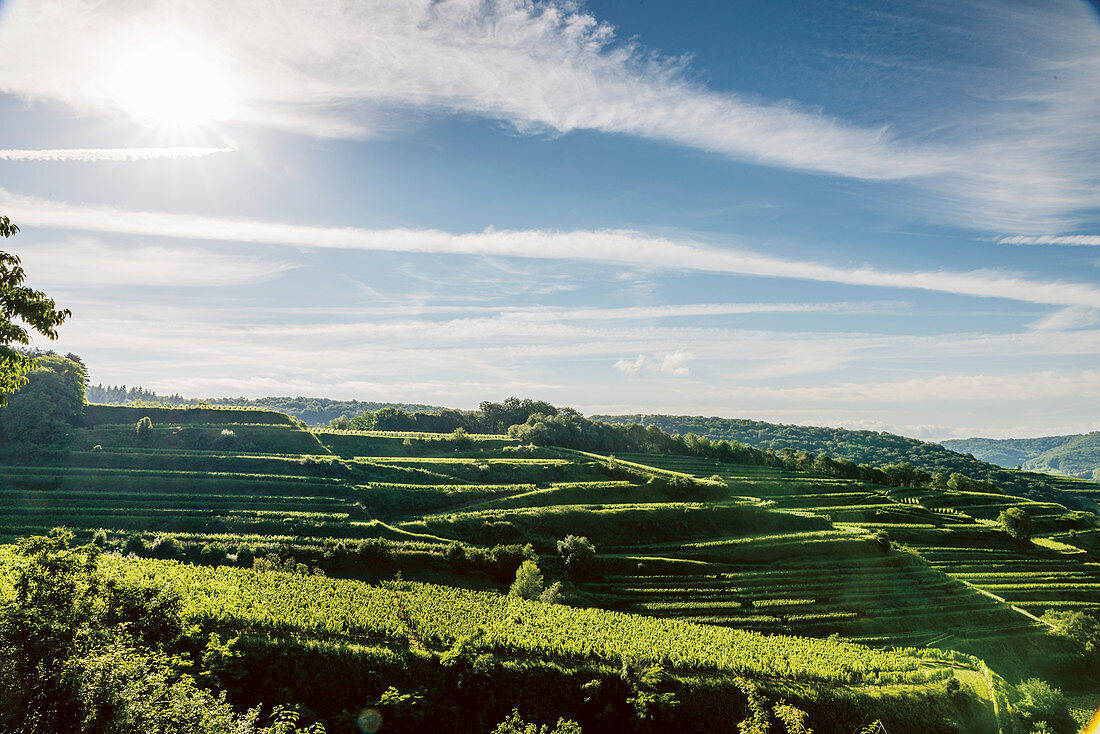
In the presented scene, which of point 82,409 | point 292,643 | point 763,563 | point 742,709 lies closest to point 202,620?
point 292,643

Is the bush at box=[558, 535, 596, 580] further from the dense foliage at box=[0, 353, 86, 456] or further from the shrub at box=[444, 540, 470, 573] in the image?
the dense foliage at box=[0, 353, 86, 456]

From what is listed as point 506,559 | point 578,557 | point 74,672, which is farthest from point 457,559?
point 74,672

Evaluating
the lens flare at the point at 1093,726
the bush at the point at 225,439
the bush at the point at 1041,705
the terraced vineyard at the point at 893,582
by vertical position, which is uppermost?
the bush at the point at 225,439

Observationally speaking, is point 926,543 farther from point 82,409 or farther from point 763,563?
point 82,409

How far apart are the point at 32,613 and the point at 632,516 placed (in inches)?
2846

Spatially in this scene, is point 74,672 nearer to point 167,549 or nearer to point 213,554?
point 213,554

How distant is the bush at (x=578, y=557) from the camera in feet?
217

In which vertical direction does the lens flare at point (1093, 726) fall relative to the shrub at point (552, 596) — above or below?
below

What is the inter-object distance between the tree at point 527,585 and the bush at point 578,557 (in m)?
10.1

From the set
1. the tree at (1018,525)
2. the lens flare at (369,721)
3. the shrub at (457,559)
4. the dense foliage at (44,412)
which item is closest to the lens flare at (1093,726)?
the tree at (1018,525)

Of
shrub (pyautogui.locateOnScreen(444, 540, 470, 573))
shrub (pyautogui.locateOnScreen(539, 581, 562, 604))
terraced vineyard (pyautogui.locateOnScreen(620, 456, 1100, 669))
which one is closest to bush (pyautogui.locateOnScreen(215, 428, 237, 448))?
shrub (pyautogui.locateOnScreen(444, 540, 470, 573))

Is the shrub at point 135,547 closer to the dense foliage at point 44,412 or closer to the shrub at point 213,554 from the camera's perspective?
the shrub at point 213,554

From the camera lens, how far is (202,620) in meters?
32.4

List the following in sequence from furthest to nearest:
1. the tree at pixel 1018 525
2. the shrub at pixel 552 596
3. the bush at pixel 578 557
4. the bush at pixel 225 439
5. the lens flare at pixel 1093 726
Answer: the bush at pixel 225 439 → the tree at pixel 1018 525 → the bush at pixel 578 557 → the shrub at pixel 552 596 → the lens flare at pixel 1093 726
